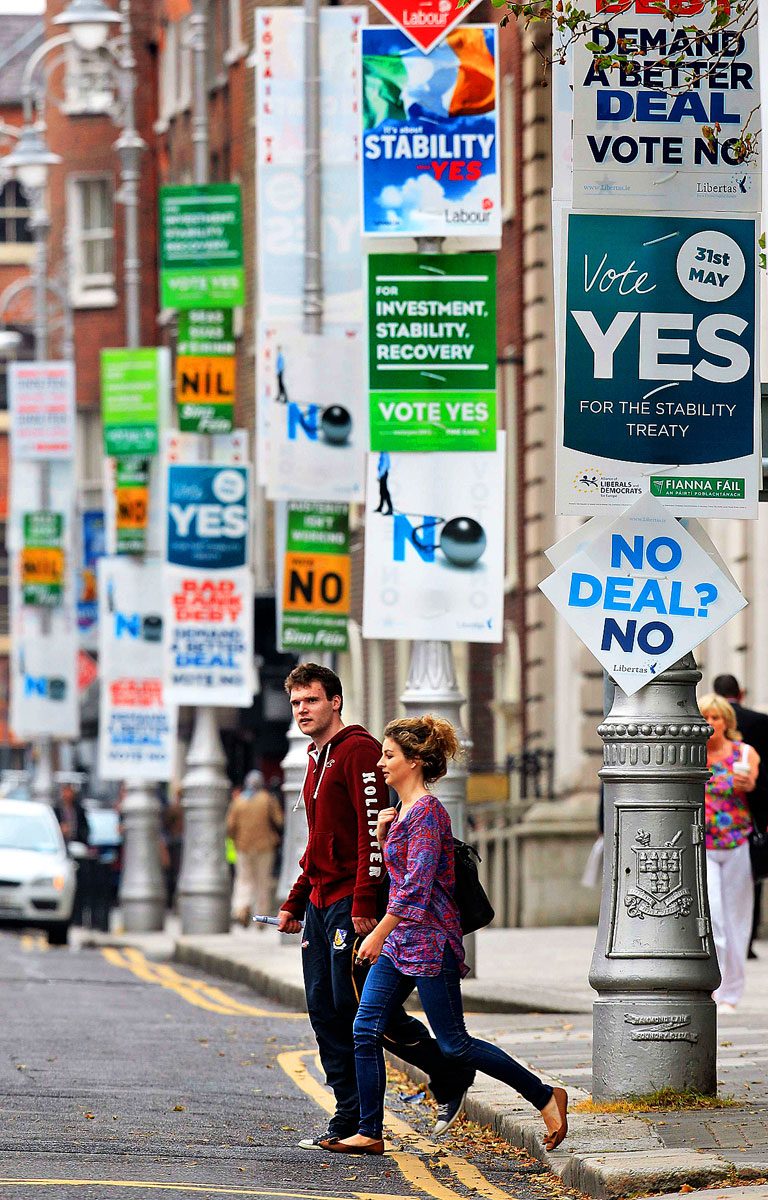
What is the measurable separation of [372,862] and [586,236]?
2.42 m

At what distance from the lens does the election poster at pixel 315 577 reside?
19906 millimetres

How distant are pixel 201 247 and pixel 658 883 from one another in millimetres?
16848

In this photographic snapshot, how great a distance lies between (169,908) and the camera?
4122 centimetres

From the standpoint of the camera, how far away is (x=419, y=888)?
9.20 meters

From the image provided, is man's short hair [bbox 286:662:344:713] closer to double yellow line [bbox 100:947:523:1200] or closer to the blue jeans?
the blue jeans

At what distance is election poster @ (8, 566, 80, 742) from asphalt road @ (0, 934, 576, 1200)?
20.4 meters

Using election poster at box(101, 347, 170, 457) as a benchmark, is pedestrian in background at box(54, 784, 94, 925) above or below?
below

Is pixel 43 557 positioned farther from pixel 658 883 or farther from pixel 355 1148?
pixel 658 883

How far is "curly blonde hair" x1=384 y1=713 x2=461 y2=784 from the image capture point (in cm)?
926

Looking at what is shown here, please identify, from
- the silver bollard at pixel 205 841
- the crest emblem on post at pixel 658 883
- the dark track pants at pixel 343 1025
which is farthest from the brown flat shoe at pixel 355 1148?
the silver bollard at pixel 205 841

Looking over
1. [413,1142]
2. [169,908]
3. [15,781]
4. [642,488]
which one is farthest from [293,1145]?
[15,781]

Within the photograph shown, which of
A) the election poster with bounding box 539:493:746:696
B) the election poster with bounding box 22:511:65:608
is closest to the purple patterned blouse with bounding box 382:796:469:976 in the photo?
the election poster with bounding box 539:493:746:696

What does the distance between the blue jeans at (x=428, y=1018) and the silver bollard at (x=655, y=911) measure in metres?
0.48

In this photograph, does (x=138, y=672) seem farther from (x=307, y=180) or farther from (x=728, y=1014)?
(x=728, y=1014)
